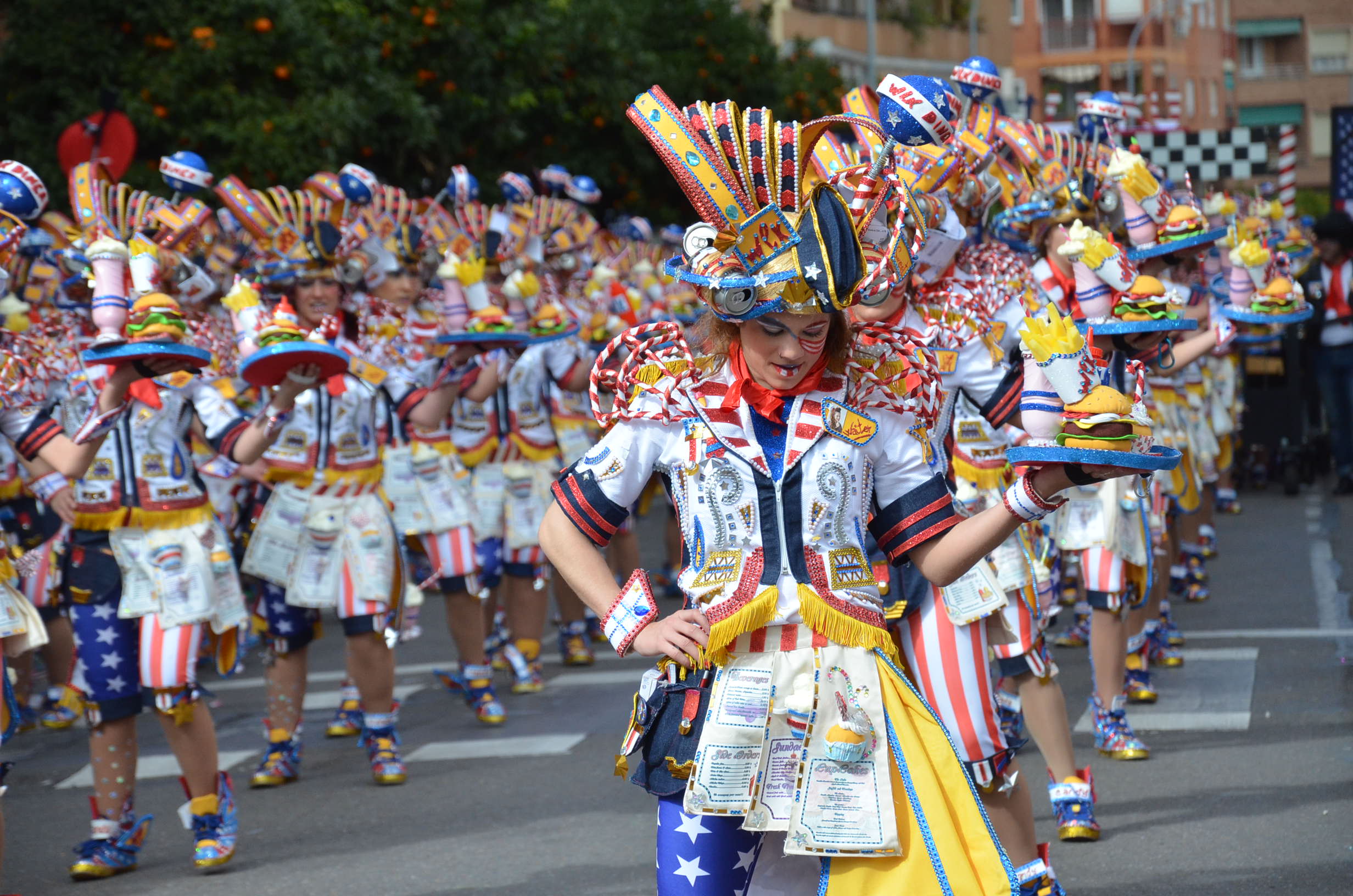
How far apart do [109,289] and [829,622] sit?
3.01 meters

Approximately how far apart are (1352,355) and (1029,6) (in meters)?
54.4

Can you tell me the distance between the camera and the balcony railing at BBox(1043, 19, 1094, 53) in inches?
2650

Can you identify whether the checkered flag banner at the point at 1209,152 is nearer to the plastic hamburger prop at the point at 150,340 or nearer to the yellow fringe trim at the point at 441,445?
the yellow fringe trim at the point at 441,445

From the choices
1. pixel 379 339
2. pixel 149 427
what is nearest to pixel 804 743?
pixel 149 427

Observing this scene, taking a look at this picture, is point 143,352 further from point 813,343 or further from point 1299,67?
point 1299,67

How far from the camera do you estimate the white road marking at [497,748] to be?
827 centimetres

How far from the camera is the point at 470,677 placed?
912 centimetres

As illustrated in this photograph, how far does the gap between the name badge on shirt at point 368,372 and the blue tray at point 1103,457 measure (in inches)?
195

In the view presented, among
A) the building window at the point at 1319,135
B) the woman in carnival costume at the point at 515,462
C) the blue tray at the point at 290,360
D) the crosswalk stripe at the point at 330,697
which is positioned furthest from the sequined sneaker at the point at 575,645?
the building window at the point at 1319,135

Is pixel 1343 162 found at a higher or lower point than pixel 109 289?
higher

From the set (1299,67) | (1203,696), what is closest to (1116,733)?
(1203,696)

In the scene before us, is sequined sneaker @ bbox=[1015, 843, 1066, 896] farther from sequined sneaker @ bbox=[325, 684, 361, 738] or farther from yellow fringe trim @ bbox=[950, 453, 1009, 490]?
sequined sneaker @ bbox=[325, 684, 361, 738]

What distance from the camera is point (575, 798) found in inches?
290

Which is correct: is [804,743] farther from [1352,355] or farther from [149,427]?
[1352,355]
